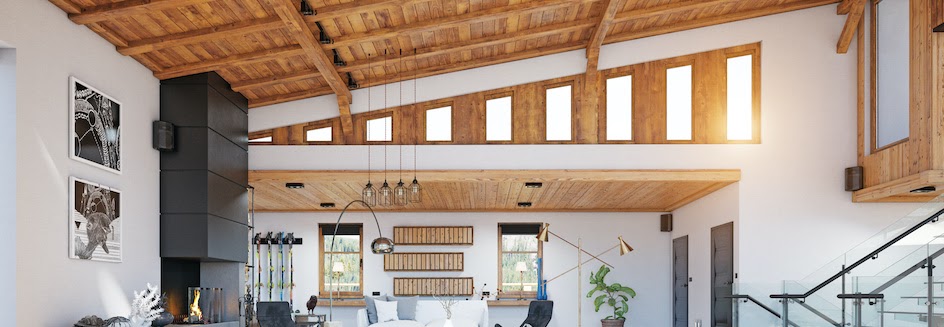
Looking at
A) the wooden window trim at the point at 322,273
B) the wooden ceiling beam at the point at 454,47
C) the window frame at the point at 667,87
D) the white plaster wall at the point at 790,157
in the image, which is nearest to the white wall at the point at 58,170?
the wooden ceiling beam at the point at 454,47

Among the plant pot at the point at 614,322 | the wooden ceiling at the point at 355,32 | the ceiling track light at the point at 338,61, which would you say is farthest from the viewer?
the plant pot at the point at 614,322

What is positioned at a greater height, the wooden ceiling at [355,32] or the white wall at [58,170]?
the wooden ceiling at [355,32]

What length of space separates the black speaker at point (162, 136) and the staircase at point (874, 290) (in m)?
6.36

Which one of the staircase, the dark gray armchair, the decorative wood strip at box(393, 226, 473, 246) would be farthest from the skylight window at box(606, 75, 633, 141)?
the decorative wood strip at box(393, 226, 473, 246)

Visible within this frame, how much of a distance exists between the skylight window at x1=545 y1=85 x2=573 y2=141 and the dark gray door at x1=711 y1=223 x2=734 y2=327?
8.06ft

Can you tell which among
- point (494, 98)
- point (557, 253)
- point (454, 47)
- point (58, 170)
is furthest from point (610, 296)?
point (58, 170)

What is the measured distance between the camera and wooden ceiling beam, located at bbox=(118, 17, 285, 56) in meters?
8.73

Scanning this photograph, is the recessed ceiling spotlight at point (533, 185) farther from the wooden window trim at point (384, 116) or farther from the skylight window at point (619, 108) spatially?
the wooden window trim at point (384, 116)

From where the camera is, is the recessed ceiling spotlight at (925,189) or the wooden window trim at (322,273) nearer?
the recessed ceiling spotlight at (925,189)

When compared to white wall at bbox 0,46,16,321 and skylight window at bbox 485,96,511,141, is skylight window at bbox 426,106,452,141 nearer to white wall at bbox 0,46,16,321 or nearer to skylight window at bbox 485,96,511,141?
skylight window at bbox 485,96,511,141

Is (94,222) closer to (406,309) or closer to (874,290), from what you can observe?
(406,309)

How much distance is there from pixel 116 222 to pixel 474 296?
8.83 metres

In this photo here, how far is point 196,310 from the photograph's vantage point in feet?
30.5

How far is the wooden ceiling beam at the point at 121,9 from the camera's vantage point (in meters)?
7.62
